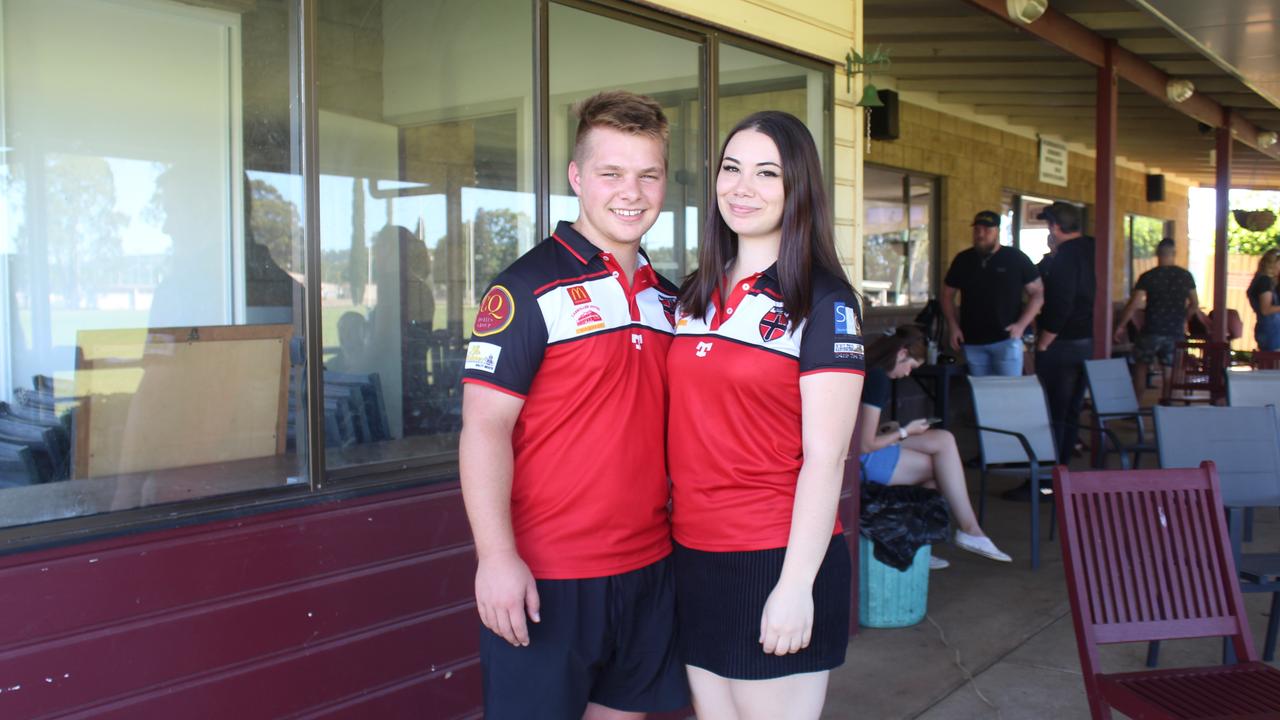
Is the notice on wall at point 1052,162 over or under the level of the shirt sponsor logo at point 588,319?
over

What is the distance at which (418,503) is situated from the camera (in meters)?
2.63

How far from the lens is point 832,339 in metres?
1.65

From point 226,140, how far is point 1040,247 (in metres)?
10.0

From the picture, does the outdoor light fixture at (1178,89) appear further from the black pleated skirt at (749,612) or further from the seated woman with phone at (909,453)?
the black pleated skirt at (749,612)

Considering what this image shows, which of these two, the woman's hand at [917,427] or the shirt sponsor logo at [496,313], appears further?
the woman's hand at [917,427]

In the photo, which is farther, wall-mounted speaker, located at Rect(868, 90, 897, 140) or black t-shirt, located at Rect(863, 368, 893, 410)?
wall-mounted speaker, located at Rect(868, 90, 897, 140)

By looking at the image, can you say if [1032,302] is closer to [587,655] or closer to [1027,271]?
[1027,271]

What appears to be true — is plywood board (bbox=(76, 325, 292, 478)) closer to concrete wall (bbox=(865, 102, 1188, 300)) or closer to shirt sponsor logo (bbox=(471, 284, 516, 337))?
shirt sponsor logo (bbox=(471, 284, 516, 337))

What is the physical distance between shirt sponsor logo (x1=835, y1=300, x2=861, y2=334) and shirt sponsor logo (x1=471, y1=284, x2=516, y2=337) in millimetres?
523

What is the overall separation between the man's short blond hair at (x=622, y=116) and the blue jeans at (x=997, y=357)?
17.4 feet

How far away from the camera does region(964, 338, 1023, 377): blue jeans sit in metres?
6.62

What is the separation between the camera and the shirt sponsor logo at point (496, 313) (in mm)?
1676

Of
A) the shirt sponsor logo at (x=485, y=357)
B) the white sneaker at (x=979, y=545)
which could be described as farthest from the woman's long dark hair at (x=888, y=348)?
the shirt sponsor logo at (x=485, y=357)

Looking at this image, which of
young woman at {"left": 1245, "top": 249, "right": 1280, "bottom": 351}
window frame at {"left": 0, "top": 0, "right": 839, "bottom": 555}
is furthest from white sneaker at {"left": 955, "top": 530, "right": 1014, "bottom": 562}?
young woman at {"left": 1245, "top": 249, "right": 1280, "bottom": 351}
